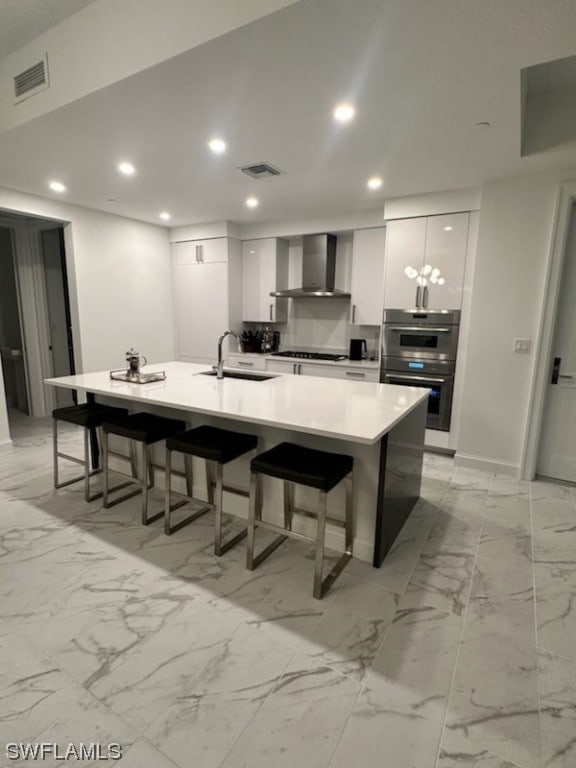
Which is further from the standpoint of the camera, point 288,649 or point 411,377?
point 411,377

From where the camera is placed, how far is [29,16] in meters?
2.00

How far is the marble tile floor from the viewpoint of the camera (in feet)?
4.33

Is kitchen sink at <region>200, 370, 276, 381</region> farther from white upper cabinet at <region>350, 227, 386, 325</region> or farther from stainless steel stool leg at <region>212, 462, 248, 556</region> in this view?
white upper cabinet at <region>350, 227, 386, 325</region>

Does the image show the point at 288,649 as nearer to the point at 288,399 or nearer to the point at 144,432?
the point at 288,399

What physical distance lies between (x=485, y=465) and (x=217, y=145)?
3.40m

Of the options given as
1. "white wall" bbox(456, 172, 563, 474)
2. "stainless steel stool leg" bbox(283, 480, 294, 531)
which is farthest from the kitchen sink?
"white wall" bbox(456, 172, 563, 474)

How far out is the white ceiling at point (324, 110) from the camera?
1497 millimetres

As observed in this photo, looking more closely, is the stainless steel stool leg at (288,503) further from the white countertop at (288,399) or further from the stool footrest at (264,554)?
the white countertop at (288,399)

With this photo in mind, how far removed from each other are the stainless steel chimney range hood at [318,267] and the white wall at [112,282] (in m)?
1.90

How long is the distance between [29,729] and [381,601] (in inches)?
58.5

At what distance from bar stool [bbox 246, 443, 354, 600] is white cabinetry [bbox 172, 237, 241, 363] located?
3293 millimetres

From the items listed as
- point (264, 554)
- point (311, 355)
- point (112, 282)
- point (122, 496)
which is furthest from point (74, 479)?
point (311, 355)

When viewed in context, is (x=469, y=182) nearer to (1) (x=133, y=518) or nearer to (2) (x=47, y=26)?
(2) (x=47, y=26)

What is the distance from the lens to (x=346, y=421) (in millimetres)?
1866
